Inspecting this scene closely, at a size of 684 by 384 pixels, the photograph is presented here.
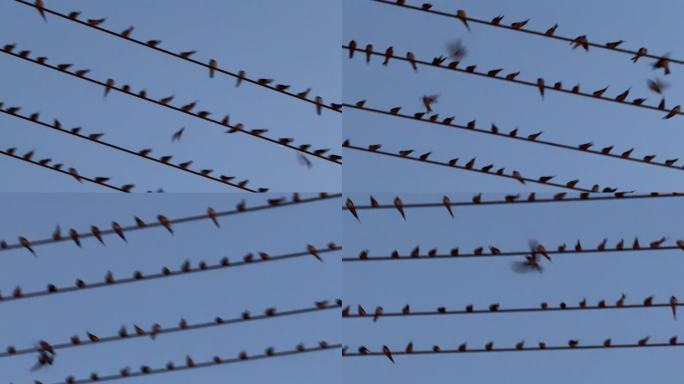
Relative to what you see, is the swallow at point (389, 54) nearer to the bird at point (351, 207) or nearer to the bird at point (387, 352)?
the bird at point (351, 207)

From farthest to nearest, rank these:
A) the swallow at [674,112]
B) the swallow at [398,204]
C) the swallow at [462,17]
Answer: the swallow at [674,112], the swallow at [462,17], the swallow at [398,204]

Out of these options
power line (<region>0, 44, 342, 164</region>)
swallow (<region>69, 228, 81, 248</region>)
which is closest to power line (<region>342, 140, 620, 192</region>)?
power line (<region>0, 44, 342, 164</region>)

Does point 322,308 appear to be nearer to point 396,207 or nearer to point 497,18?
point 396,207

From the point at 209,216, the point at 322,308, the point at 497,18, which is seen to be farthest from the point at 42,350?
the point at 497,18

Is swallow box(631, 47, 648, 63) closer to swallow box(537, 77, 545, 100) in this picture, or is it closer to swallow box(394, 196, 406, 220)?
swallow box(537, 77, 545, 100)

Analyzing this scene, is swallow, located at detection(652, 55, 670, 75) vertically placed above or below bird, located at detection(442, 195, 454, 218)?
above

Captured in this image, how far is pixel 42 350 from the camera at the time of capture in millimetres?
2885

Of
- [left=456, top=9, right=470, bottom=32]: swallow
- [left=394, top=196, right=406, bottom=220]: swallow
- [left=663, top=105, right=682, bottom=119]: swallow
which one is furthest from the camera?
[left=663, top=105, right=682, bottom=119]: swallow

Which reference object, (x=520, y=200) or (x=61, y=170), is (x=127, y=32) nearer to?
(x=61, y=170)

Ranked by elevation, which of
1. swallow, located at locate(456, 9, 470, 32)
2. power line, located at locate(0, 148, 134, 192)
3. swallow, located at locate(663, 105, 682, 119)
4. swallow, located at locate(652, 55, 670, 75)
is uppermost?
swallow, located at locate(456, 9, 470, 32)

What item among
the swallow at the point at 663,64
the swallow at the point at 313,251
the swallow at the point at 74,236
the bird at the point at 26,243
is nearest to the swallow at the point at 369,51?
the swallow at the point at 313,251

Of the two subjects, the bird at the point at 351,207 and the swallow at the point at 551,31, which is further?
the swallow at the point at 551,31

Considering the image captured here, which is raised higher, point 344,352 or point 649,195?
point 649,195

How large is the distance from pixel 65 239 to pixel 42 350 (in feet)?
1.15
